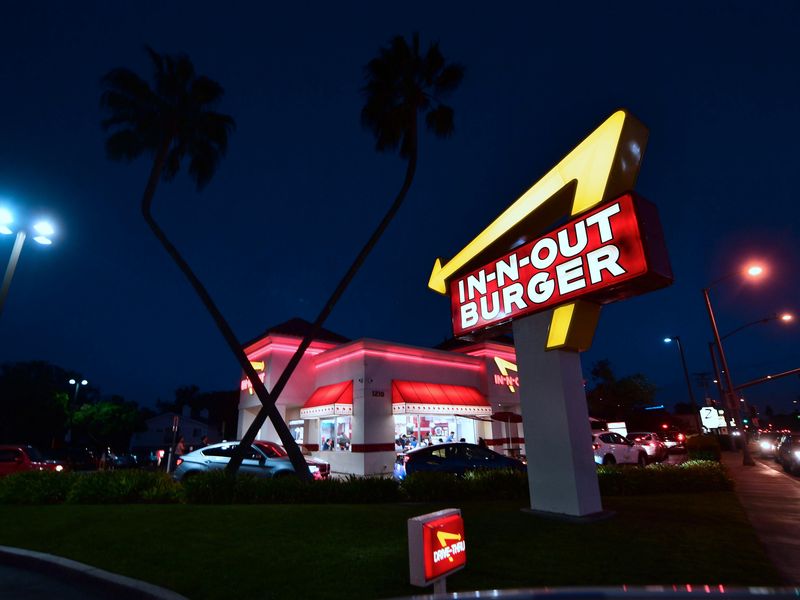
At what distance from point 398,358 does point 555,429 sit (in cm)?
1343

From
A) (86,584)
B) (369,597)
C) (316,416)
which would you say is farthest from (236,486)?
(316,416)

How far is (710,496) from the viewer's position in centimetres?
1070

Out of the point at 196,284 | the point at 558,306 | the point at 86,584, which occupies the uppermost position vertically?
the point at 196,284

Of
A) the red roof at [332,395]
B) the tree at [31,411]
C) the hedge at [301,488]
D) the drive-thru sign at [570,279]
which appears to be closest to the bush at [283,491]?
the hedge at [301,488]

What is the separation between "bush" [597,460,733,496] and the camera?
11.2 metres

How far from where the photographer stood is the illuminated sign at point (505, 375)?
989 inches

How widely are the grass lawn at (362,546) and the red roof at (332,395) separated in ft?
34.8

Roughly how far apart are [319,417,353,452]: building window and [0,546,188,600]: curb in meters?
13.7

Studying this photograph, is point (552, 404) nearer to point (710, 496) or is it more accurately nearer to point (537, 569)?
point (537, 569)

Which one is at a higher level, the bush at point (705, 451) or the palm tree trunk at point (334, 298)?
the palm tree trunk at point (334, 298)

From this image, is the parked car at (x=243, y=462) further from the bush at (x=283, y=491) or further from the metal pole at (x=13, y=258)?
the metal pole at (x=13, y=258)

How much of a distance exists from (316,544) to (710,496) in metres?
9.51

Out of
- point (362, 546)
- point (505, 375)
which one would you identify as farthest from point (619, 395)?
point (362, 546)

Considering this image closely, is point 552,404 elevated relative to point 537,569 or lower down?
elevated
